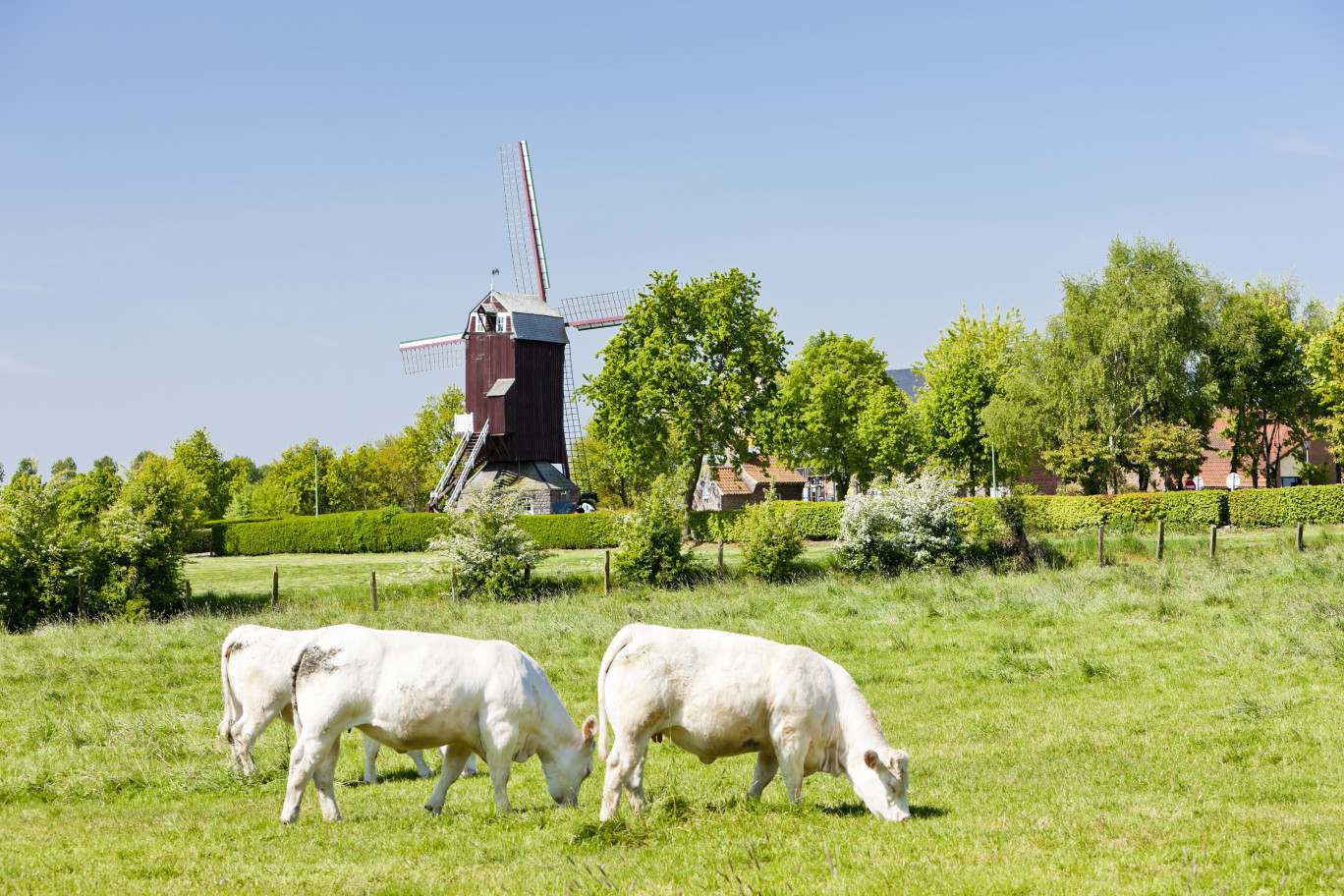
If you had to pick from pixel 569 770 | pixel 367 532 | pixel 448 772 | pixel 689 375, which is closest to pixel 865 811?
pixel 569 770

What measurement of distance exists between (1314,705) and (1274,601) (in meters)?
8.22

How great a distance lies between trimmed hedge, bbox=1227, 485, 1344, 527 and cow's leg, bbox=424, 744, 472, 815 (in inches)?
1643

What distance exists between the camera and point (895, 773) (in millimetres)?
8078

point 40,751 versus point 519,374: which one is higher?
point 519,374

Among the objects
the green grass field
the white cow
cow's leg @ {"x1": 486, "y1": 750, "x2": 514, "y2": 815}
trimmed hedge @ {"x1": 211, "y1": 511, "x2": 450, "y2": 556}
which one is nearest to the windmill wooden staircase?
trimmed hedge @ {"x1": 211, "y1": 511, "x2": 450, "y2": 556}

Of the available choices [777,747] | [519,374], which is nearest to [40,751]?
[777,747]

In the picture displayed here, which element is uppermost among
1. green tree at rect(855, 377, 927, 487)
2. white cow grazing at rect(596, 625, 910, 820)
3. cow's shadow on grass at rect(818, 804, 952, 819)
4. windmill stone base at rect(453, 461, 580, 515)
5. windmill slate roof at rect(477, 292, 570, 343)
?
windmill slate roof at rect(477, 292, 570, 343)

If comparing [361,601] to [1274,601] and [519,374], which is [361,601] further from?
[519,374]

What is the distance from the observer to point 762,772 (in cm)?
882

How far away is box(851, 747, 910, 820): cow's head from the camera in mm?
8070

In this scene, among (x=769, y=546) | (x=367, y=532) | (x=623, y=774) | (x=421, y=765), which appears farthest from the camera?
(x=367, y=532)

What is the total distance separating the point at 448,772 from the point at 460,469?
49145 millimetres

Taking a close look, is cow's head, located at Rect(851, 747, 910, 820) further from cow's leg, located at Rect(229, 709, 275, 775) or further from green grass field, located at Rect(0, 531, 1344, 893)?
cow's leg, located at Rect(229, 709, 275, 775)

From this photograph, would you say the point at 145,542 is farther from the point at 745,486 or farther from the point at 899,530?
the point at 745,486
